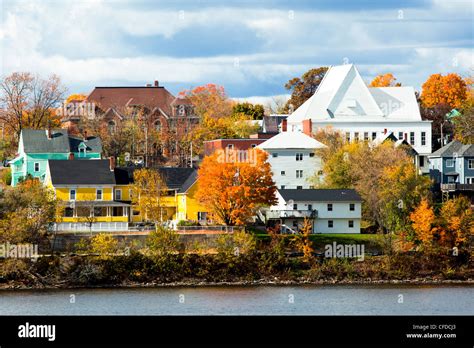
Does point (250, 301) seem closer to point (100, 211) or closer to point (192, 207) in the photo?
point (192, 207)

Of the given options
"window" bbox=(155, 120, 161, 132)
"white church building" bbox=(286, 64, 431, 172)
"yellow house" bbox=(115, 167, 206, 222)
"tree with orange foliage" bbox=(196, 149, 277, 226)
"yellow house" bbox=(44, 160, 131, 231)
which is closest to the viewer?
"tree with orange foliage" bbox=(196, 149, 277, 226)

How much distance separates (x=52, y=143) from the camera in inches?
3504

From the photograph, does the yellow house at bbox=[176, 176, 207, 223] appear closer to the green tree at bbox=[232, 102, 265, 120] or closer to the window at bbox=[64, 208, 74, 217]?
the window at bbox=[64, 208, 74, 217]

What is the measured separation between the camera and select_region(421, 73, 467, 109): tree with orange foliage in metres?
117

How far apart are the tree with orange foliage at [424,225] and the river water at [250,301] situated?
20.4 ft

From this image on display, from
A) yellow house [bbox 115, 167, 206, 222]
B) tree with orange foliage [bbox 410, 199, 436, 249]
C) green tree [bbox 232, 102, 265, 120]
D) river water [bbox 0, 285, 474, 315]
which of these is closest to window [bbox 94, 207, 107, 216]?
yellow house [bbox 115, 167, 206, 222]

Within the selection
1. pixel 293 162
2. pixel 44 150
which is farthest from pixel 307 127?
pixel 44 150

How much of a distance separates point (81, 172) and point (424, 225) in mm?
23409

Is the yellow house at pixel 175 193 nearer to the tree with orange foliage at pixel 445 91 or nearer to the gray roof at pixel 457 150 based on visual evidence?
the gray roof at pixel 457 150

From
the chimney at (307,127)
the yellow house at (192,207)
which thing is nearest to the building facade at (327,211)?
the yellow house at (192,207)

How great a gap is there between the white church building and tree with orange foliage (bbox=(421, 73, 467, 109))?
1816 cm

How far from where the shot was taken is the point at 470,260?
2479 inches

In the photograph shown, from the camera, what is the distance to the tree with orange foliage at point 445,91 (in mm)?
117312
